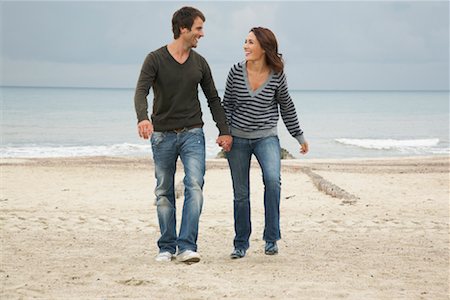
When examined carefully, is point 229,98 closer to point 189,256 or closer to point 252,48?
point 252,48

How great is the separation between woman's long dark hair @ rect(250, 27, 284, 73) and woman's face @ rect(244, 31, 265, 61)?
3 cm

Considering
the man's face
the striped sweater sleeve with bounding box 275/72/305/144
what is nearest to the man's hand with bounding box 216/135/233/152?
the striped sweater sleeve with bounding box 275/72/305/144

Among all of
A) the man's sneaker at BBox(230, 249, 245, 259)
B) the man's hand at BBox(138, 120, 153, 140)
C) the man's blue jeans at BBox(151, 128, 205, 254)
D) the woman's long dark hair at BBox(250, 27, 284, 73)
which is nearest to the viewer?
the man's hand at BBox(138, 120, 153, 140)

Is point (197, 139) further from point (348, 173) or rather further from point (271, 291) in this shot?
point (348, 173)

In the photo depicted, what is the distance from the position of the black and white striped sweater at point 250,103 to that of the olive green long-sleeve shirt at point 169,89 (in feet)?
1.20

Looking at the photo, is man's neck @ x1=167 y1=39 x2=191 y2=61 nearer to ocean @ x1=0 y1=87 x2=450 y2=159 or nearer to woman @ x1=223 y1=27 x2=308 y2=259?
woman @ x1=223 y1=27 x2=308 y2=259

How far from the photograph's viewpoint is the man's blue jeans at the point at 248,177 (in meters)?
6.76

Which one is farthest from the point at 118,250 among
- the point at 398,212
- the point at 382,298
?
the point at 398,212

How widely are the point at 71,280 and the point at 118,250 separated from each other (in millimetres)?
1574

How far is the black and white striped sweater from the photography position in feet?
22.2

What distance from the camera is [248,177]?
7.01m

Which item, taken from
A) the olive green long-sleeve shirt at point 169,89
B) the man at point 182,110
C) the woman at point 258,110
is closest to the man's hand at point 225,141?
the man at point 182,110

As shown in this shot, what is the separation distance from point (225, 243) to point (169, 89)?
7.65 ft

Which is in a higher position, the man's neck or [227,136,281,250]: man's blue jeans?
the man's neck
